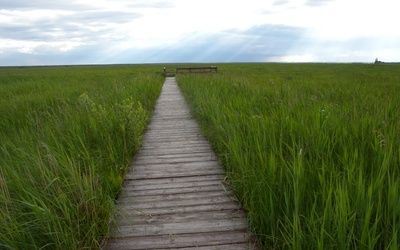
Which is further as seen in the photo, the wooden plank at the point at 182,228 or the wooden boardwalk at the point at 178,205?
the wooden plank at the point at 182,228

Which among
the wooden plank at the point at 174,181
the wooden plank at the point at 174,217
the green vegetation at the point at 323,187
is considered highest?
the green vegetation at the point at 323,187

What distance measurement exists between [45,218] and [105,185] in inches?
38.9

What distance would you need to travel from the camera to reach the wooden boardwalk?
2311 millimetres

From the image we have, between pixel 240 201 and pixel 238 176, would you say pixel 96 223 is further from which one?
pixel 238 176

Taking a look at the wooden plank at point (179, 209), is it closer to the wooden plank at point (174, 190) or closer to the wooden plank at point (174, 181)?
the wooden plank at point (174, 190)

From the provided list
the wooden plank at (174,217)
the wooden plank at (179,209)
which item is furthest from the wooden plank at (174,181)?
the wooden plank at (174,217)

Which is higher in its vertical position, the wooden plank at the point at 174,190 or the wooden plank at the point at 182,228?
the wooden plank at the point at 174,190

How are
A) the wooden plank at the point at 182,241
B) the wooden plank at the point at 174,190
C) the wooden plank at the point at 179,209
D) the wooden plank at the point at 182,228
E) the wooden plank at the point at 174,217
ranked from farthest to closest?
the wooden plank at the point at 174,190 < the wooden plank at the point at 179,209 < the wooden plank at the point at 174,217 < the wooden plank at the point at 182,228 < the wooden plank at the point at 182,241

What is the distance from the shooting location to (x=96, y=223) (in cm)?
228

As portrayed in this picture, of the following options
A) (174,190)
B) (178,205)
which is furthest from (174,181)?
(178,205)

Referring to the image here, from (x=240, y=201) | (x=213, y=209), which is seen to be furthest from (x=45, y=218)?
(x=240, y=201)

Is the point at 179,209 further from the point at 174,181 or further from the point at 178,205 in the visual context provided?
the point at 174,181

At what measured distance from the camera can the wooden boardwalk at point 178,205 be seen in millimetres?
2311

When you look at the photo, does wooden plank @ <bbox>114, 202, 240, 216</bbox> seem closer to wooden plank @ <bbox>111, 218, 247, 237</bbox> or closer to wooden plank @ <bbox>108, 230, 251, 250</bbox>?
wooden plank @ <bbox>111, 218, 247, 237</bbox>
